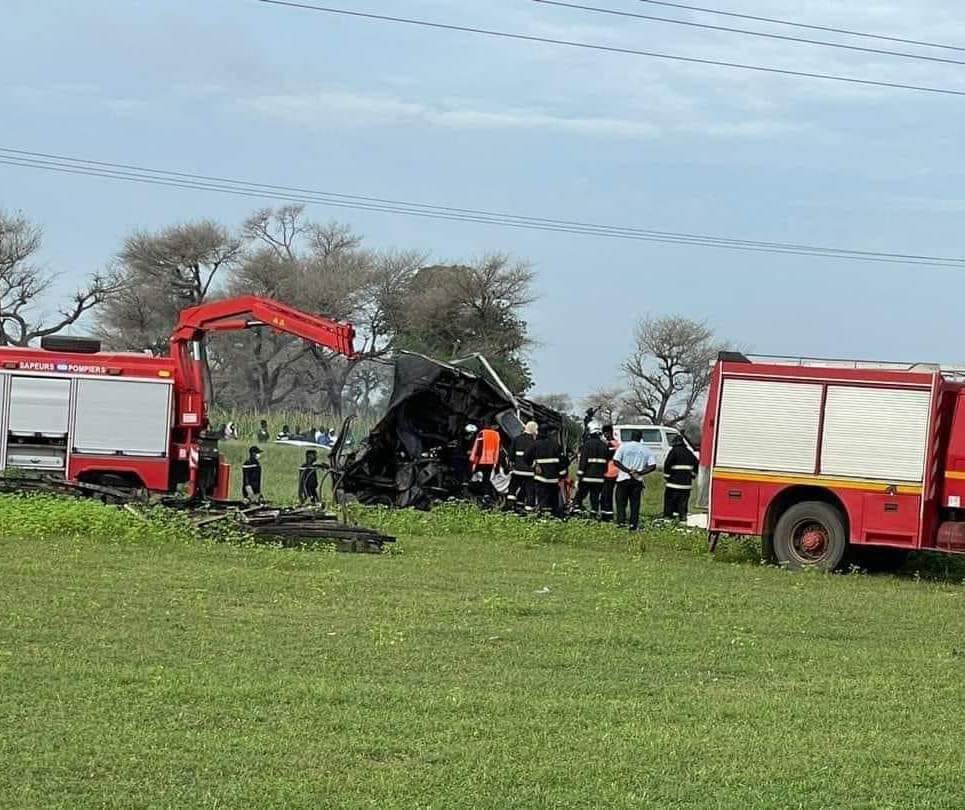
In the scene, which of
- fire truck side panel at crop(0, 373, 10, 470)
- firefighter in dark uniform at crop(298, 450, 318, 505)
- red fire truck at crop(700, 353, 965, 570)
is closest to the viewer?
red fire truck at crop(700, 353, 965, 570)

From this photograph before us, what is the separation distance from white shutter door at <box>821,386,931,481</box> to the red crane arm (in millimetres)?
Answer: 8476

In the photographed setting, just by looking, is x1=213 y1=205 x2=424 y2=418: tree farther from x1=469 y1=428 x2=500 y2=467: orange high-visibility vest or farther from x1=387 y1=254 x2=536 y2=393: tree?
x1=469 y1=428 x2=500 y2=467: orange high-visibility vest

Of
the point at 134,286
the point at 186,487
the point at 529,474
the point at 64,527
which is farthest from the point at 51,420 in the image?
the point at 134,286

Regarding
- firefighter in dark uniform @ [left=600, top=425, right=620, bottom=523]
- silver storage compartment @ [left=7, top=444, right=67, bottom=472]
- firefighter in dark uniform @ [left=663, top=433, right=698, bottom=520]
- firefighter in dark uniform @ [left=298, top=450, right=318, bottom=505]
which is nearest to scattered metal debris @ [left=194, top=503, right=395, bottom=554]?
silver storage compartment @ [left=7, top=444, right=67, bottom=472]

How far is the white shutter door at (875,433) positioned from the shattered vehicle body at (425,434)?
860cm

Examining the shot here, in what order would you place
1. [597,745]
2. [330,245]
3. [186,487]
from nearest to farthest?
1. [597,745]
2. [186,487]
3. [330,245]

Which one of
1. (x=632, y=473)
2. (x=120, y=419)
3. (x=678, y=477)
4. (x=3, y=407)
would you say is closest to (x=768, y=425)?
(x=632, y=473)

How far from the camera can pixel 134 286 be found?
65.1m

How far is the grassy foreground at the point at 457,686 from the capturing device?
7.16 metres

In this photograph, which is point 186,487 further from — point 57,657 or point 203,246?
point 203,246

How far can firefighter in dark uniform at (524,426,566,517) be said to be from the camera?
24.7 m

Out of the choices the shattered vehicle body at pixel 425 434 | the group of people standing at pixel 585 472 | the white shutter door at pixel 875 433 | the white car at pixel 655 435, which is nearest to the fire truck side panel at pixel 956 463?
the white shutter door at pixel 875 433

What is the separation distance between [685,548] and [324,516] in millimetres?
5230

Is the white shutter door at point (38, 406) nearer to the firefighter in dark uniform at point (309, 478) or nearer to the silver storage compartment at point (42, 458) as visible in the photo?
the silver storage compartment at point (42, 458)
